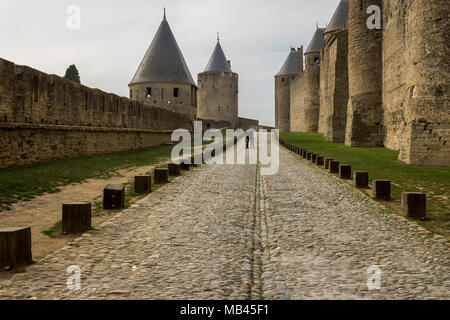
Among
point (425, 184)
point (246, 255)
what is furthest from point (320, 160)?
point (246, 255)

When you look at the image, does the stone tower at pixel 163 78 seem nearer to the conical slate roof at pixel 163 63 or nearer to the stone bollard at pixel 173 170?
the conical slate roof at pixel 163 63

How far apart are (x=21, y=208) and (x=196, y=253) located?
3434 mm

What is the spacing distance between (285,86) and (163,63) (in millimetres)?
26316

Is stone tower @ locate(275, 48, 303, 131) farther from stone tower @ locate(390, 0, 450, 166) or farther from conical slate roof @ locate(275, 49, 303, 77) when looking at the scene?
stone tower @ locate(390, 0, 450, 166)

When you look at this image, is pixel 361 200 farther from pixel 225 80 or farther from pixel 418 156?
pixel 225 80

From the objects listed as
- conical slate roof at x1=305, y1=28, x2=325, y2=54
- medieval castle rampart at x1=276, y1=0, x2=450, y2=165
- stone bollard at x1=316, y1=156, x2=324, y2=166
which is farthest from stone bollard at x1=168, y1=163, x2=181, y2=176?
conical slate roof at x1=305, y1=28, x2=325, y2=54

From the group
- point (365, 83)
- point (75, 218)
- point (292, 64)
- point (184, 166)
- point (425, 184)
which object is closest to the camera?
point (75, 218)

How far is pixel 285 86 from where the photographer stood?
64.9 metres

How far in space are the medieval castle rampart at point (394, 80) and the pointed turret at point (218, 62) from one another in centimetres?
2433

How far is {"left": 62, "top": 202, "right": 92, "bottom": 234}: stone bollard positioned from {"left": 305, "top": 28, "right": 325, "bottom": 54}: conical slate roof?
48.1 m

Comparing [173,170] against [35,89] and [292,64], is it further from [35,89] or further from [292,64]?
[292,64]

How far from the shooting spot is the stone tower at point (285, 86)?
212ft

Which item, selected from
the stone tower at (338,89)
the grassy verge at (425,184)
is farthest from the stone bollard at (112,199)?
the stone tower at (338,89)
